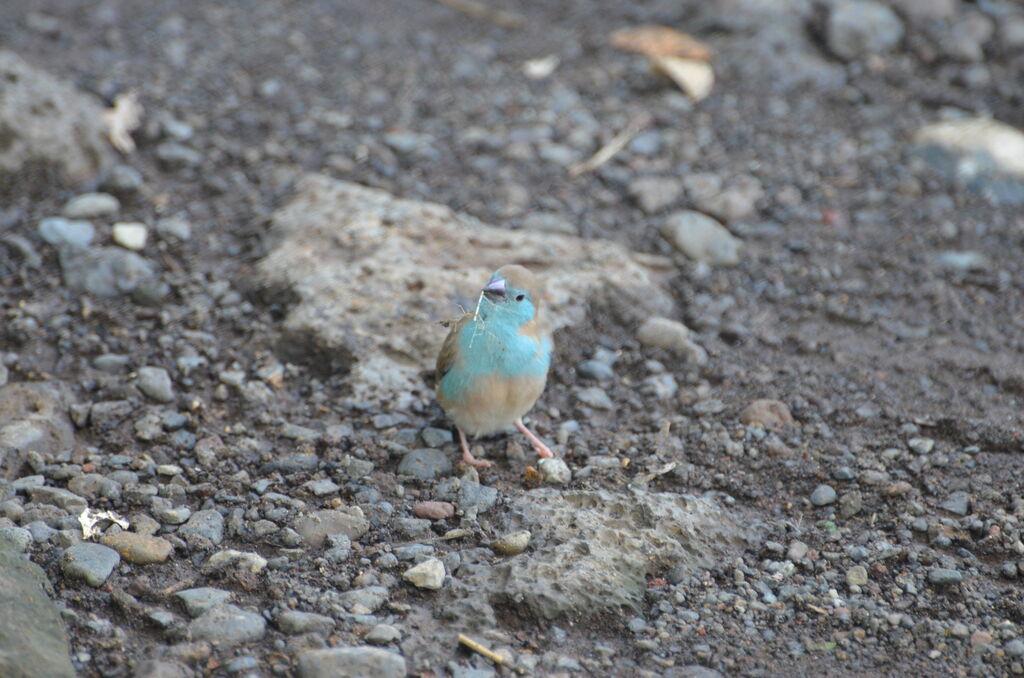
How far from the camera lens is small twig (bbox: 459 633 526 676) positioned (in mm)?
2990

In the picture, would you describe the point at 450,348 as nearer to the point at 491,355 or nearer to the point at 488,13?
the point at 491,355

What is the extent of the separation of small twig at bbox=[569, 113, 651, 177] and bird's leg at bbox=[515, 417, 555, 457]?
2.18 meters

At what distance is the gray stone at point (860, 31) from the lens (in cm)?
700

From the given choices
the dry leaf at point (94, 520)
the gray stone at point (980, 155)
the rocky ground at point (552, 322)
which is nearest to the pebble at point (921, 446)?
the rocky ground at point (552, 322)

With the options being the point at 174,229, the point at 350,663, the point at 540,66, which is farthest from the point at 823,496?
the point at 540,66

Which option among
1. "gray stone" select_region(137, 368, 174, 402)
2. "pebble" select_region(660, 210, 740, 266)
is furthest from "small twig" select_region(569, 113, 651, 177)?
"gray stone" select_region(137, 368, 174, 402)

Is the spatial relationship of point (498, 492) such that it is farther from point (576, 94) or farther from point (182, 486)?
point (576, 94)

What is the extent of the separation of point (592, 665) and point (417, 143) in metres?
3.73

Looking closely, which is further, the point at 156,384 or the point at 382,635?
the point at 156,384

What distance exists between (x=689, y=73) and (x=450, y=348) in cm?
344

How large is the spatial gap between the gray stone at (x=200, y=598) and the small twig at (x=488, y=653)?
29.2 inches

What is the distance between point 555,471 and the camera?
13.1ft

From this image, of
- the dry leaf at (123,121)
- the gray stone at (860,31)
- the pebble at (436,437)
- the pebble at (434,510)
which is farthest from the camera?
the gray stone at (860,31)

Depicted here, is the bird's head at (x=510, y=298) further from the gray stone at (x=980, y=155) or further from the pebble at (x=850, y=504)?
the gray stone at (x=980, y=155)
